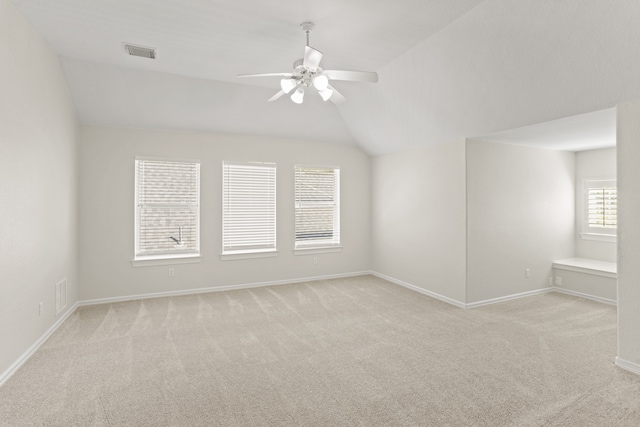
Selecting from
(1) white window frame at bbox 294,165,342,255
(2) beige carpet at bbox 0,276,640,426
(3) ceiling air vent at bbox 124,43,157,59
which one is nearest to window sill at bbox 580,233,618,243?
(2) beige carpet at bbox 0,276,640,426

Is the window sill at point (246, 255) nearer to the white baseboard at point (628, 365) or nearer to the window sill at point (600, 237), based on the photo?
the white baseboard at point (628, 365)

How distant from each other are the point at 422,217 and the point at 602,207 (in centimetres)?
287

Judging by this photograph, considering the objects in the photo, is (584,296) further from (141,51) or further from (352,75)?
(141,51)

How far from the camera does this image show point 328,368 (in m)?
2.78

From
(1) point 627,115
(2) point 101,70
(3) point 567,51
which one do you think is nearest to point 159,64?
(2) point 101,70

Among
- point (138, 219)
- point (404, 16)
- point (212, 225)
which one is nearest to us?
point (404, 16)

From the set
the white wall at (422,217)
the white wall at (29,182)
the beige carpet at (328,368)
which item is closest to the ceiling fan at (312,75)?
the white wall at (29,182)

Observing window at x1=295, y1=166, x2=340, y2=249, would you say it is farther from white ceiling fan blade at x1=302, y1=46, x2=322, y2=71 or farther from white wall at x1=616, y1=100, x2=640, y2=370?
white wall at x1=616, y1=100, x2=640, y2=370

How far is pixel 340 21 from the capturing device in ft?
9.46

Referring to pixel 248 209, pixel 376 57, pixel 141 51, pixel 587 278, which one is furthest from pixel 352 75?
pixel 587 278

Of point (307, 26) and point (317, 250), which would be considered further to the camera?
point (317, 250)

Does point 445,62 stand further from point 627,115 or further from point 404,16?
point 627,115

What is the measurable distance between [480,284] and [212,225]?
162 inches

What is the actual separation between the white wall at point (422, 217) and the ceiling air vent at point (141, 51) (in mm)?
3873
